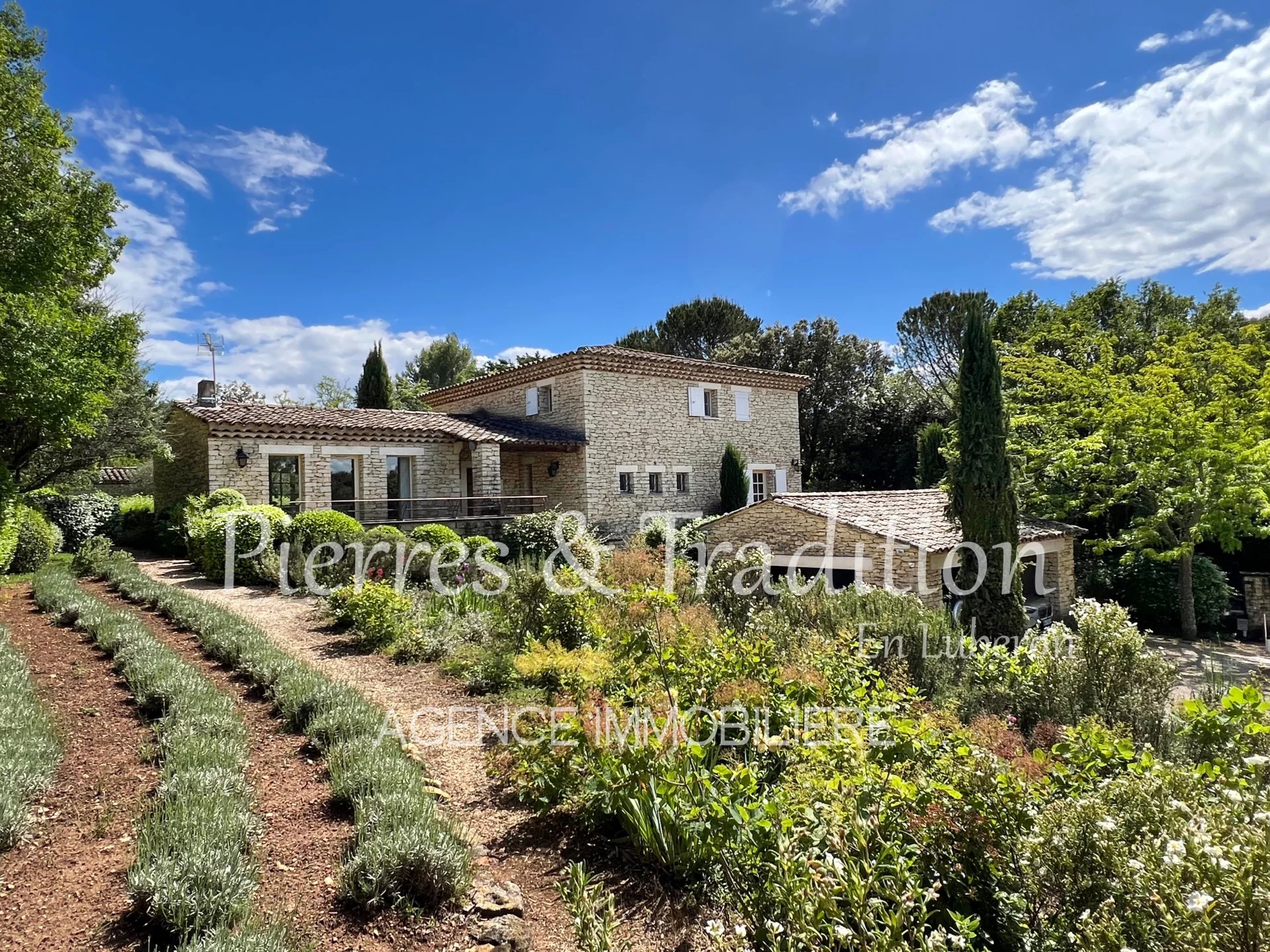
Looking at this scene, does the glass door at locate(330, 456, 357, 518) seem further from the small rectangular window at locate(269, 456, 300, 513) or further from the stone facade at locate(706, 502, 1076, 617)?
the stone facade at locate(706, 502, 1076, 617)

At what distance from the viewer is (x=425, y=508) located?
18891 millimetres

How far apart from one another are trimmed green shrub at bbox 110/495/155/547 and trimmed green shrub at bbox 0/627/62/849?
13632 mm

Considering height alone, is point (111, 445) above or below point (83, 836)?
above

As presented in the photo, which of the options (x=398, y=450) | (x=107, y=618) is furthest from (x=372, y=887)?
(x=398, y=450)

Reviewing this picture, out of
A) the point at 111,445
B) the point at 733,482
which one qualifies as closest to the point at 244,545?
the point at 111,445

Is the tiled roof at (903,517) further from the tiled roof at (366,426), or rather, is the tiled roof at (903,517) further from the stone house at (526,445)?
the tiled roof at (366,426)

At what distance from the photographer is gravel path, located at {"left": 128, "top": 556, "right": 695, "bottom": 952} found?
9.66ft

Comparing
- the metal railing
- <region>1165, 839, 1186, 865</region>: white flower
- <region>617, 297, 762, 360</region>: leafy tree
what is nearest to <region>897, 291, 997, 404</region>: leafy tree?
<region>617, 297, 762, 360</region>: leafy tree

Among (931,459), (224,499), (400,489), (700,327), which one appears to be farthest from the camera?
(700,327)

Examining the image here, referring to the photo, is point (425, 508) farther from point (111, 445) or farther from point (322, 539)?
point (111, 445)

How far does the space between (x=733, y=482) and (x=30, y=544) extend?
18273mm

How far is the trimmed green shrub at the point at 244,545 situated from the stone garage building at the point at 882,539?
8.49m

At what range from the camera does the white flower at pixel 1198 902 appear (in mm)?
1609

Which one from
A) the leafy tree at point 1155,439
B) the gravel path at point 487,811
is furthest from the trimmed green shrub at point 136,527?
the leafy tree at point 1155,439
